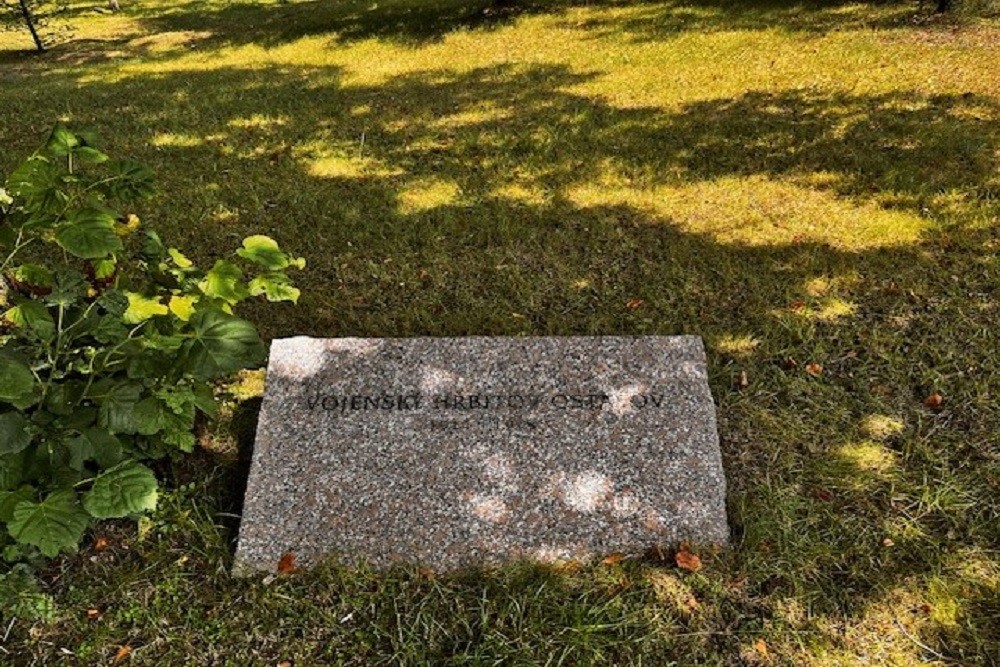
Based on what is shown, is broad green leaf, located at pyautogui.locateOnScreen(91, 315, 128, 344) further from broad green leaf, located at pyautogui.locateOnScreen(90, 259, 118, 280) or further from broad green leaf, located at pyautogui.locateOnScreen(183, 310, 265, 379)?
broad green leaf, located at pyautogui.locateOnScreen(90, 259, 118, 280)

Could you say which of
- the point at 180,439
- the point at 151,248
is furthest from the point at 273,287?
the point at 180,439

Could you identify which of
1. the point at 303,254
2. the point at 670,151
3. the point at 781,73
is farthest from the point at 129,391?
the point at 781,73

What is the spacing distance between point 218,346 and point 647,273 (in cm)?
274

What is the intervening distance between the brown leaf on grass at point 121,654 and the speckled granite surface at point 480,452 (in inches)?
17.7

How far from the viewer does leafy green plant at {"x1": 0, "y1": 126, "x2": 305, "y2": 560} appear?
2.59 metres

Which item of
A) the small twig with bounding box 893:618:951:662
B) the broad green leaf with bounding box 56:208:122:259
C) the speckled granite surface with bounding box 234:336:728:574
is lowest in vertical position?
the small twig with bounding box 893:618:951:662

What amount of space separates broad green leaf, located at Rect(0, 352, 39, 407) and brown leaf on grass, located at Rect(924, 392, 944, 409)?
12.2 feet

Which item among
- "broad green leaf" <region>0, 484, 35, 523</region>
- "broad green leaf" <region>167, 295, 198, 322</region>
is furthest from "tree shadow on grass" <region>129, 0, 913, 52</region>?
"broad green leaf" <region>0, 484, 35, 523</region>

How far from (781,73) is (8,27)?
1170 centimetres

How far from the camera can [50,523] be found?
2551 mm

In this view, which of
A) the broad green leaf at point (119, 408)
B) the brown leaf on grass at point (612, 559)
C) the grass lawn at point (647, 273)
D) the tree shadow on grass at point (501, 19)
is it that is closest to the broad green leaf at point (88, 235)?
the broad green leaf at point (119, 408)

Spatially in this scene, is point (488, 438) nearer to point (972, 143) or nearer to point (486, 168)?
point (486, 168)

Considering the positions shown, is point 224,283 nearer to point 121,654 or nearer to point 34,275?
point 34,275

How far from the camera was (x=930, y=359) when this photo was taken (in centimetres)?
388
